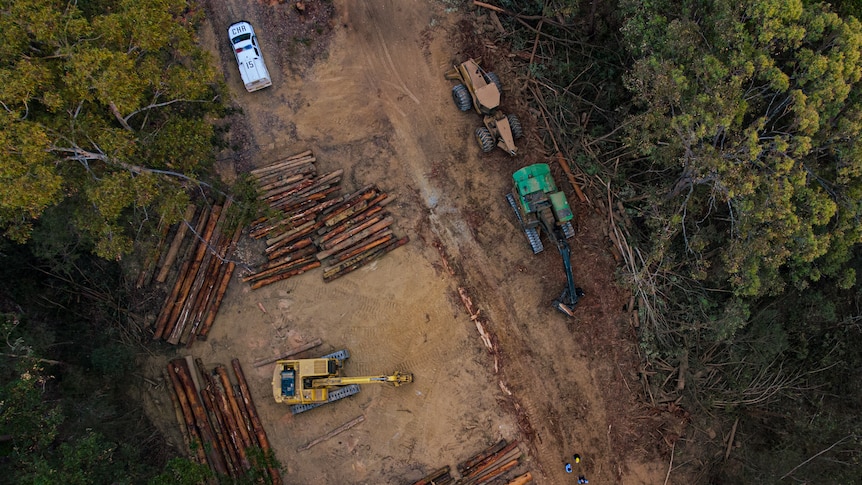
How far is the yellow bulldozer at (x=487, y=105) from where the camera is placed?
23.3 m

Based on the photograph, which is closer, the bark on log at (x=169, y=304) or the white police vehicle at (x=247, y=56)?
the bark on log at (x=169, y=304)

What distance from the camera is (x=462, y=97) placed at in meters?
23.7

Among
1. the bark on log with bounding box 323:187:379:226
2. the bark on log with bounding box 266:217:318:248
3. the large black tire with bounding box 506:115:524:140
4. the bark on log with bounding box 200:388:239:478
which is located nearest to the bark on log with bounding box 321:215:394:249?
the bark on log with bounding box 323:187:379:226

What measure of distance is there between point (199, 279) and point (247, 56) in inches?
380

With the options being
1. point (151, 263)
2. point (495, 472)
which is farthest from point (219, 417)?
point (495, 472)

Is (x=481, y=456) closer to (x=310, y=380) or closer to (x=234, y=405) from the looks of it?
(x=310, y=380)

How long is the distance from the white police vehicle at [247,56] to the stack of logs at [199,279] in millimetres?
5431

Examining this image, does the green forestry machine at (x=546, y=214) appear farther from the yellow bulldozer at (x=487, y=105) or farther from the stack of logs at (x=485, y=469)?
the stack of logs at (x=485, y=469)

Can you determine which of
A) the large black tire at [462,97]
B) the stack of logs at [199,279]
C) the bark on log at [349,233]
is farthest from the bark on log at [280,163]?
the large black tire at [462,97]

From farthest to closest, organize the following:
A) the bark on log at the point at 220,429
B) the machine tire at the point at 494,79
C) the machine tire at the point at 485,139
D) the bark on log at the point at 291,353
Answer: the machine tire at the point at 494,79
the machine tire at the point at 485,139
the bark on log at the point at 291,353
the bark on log at the point at 220,429

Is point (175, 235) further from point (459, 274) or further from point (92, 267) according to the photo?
point (459, 274)

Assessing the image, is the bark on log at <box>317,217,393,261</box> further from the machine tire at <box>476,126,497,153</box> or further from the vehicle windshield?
the vehicle windshield

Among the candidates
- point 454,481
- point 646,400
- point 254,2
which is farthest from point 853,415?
point 254,2

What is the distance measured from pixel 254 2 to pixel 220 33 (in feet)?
6.78
